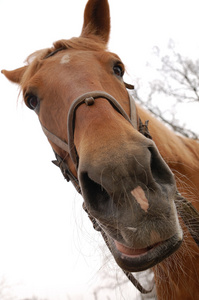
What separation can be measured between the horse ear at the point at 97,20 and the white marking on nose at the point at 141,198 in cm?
270

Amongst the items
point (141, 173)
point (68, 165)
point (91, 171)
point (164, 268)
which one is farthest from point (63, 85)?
point (164, 268)

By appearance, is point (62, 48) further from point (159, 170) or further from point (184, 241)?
point (184, 241)

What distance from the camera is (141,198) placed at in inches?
55.1

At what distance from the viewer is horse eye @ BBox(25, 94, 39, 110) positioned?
262 cm

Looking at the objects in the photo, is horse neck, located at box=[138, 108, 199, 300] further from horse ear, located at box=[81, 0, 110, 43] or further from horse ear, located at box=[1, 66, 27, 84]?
horse ear, located at box=[1, 66, 27, 84]

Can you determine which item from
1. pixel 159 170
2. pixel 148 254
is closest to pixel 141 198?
pixel 159 170

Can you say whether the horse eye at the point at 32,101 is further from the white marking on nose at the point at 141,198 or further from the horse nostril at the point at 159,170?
the white marking on nose at the point at 141,198

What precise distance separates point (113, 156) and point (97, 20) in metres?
2.81

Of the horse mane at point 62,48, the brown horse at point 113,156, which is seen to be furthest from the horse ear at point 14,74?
the horse mane at point 62,48

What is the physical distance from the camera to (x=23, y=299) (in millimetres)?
10734

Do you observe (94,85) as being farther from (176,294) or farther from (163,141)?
(176,294)

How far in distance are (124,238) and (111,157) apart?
20.4 inches

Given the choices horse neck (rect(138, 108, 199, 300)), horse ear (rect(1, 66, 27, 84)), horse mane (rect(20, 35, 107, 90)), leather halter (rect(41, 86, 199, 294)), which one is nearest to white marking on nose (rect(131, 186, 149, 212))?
leather halter (rect(41, 86, 199, 294))

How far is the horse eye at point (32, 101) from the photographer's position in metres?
2.62
